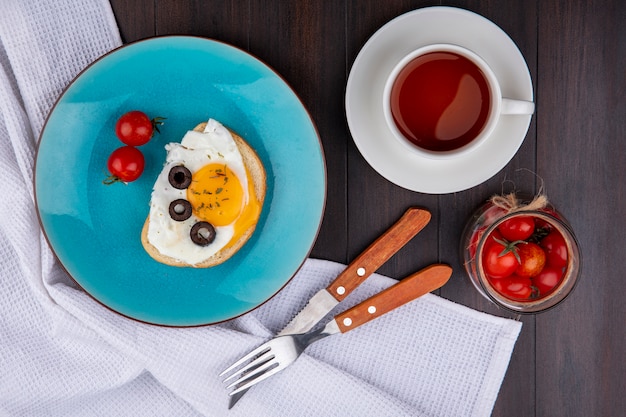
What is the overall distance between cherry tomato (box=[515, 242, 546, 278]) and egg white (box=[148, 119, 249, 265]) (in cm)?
51

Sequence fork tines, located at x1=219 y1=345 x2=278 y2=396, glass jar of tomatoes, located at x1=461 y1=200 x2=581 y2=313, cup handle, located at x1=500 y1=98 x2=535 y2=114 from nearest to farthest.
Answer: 1. cup handle, located at x1=500 y1=98 x2=535 y2=114
2. glass jar of tomatoes, located at x1=461 y1=200 x2=581 y2=313
3. fork tines, located at x1=219 y1=345 x2=278 y2=396

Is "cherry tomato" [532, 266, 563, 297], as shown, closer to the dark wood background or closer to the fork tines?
the dark wood background

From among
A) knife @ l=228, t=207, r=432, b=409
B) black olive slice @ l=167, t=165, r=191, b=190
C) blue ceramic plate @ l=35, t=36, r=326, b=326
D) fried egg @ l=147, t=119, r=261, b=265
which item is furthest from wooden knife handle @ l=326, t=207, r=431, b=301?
black olive slice @ l=167, t=165, r=191, b=190

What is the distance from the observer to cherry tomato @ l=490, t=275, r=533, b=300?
1.07m

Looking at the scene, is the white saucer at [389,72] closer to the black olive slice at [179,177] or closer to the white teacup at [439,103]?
the white teacup at [439,103]

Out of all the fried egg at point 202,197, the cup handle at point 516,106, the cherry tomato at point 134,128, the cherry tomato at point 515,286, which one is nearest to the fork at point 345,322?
the cherry tomato at point 515,286

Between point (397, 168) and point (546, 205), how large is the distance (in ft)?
1.03

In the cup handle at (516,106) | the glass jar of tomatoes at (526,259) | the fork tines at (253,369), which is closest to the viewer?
the cup handle at (516,106)

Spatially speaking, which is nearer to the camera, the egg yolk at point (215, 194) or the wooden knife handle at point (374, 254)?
the egg yolk at point (215, 194)

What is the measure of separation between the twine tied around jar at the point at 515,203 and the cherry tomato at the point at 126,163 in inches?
26.2

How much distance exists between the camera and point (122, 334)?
1.15 meters

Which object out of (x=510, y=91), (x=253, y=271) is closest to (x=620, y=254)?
(x=510, y=91)

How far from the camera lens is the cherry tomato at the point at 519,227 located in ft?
3.50

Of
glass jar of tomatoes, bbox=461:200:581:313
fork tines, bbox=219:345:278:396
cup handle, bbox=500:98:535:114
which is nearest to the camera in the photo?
cup handle, bbox=500:98:535:114
